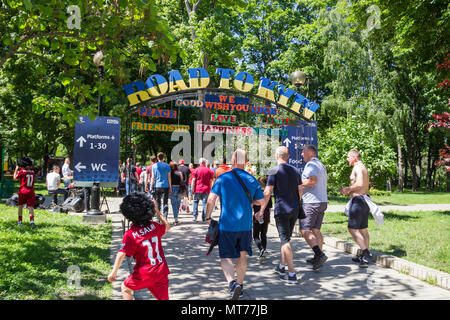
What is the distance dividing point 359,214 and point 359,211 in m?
0.06

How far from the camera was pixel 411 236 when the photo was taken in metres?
8.35

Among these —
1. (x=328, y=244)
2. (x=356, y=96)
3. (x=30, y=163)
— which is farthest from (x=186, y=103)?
(x=356, y=96)

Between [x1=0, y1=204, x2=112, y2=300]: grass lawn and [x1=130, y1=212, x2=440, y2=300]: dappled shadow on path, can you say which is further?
[x1=130, y1=212, x2=440, y2=300]: dappled shadow on path

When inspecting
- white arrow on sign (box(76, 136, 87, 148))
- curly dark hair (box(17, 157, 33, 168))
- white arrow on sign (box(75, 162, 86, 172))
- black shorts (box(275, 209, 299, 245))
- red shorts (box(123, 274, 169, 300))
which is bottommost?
red shorts (box(123, 274, 169, 300))

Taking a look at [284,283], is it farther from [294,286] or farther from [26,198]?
[26,198]

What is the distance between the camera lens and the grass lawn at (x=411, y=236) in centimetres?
647

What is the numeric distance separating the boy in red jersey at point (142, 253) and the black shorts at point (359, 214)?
4.02m

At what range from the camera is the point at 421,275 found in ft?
18.1

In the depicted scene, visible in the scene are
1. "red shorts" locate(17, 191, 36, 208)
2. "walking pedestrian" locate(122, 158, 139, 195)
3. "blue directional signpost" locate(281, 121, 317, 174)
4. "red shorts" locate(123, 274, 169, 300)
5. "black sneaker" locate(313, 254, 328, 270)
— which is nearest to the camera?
"red shorts" locate(123, 274, 169, 300)

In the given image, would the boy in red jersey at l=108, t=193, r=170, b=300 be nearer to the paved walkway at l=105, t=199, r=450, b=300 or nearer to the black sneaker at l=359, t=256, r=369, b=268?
the paved walkway at l=105, t=199, r=450, b=300

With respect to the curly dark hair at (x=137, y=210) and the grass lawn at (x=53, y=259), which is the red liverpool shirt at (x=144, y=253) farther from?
the grass lawn at (x=53, y=259)

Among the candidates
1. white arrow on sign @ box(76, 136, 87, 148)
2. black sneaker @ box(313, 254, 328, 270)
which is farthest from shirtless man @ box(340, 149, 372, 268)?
white arrow on sign @ box(76, 136, 87, 148)

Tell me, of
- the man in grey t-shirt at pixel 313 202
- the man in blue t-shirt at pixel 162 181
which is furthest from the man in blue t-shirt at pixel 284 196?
the man in blue t-shirt at pixel 162 181

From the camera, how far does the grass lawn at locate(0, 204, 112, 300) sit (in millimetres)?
4637
